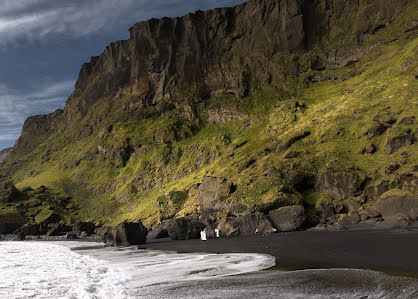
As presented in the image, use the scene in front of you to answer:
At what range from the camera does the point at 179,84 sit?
5792 inches

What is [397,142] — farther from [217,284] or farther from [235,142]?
[235,142]

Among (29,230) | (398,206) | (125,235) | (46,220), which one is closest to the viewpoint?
(398,206)

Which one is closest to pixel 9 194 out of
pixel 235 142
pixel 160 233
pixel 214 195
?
pixel 235 142

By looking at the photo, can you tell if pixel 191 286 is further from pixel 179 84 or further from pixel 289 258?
pixel 179 84

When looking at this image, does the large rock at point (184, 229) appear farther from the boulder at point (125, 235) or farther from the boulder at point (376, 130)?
the boulder at point (376, 130)

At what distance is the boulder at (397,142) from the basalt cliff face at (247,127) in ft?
0.71

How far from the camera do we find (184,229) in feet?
164

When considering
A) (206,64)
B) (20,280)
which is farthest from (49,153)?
(20,280)

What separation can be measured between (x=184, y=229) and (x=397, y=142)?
123 ft

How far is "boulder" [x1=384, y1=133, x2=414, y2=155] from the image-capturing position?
161 feet

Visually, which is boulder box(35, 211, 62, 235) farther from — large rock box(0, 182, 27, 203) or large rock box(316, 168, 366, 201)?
large rock box(316, 168, 366, 201)

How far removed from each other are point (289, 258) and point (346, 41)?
116 m

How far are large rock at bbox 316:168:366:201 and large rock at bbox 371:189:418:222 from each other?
876 cm

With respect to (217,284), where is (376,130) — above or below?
above
